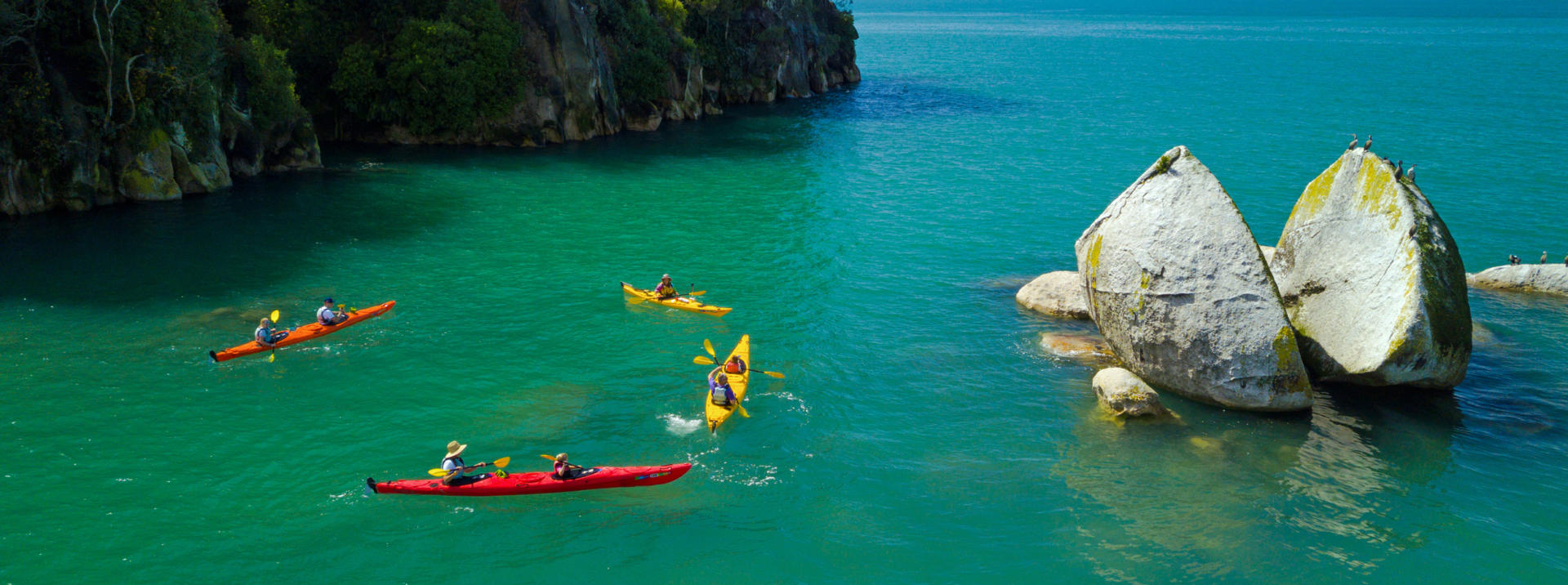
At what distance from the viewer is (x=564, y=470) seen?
22078mm

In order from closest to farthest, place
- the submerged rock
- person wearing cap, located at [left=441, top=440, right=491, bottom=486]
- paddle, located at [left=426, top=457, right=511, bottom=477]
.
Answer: person wearing cap, located at [left=441, top=440, right=491, bottom=486] < paddle, located at [left=426, top=457, right=511, bottom=477] < the submerged rock

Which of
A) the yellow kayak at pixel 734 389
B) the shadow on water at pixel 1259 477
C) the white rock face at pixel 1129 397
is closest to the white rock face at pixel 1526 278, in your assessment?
the shadow on water at pixel 1259 477

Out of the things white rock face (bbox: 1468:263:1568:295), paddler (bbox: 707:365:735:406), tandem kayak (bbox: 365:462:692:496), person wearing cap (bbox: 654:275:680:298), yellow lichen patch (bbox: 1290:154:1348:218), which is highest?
yellow lichen patch (bbox: 1290:154:1348:218)

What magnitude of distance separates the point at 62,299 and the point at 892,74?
329ft

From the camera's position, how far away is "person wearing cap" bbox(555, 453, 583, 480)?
72.3 feet

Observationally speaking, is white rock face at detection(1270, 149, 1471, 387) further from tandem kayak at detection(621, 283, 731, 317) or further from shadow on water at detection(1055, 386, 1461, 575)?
tandem kayak at detection(621, 283, 731, 317)

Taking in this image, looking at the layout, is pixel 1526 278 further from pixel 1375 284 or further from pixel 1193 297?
pixel 1193 297

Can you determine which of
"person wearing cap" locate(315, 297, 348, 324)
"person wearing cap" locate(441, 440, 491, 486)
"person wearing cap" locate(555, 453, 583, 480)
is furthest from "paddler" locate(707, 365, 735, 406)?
"person wearing cap" locate(315, 297, 348, 324)

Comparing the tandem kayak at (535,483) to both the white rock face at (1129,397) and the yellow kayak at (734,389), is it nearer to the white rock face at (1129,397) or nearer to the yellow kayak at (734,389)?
the yellow kayak at (734,389)

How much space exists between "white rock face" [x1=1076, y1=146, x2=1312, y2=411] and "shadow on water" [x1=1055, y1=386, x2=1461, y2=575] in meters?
0.93

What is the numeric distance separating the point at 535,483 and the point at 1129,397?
1581 centimetres

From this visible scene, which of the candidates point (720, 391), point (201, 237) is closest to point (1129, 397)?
point (720, 391)

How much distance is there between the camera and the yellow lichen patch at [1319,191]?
2898 centimetres

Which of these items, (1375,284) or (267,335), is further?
(267,335)
